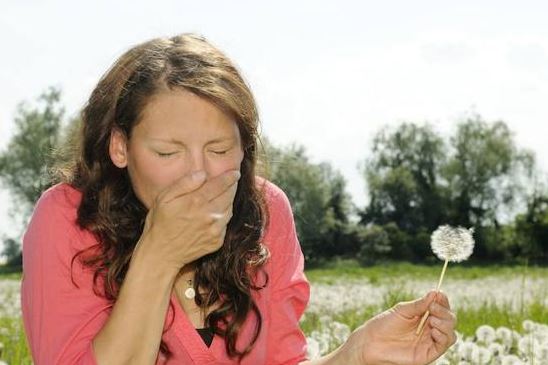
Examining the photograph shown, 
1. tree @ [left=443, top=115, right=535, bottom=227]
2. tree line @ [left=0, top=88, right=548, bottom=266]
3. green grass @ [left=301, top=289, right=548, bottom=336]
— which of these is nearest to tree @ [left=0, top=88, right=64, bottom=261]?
tree line @ [left=0, top=88, right=548, bottom=266]

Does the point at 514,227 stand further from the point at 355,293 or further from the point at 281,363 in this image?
the point at 281,363

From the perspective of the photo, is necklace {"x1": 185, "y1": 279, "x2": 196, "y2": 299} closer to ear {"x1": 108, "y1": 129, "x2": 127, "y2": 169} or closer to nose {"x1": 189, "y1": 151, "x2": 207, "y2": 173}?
ear {"x1": 108, "y1": 129, "x2": 127, "y2": 169}

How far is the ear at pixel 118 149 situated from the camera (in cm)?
293

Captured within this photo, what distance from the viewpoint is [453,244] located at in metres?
3.07

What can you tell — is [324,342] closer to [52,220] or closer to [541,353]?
[541,353]

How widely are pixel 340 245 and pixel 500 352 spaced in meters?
44.4

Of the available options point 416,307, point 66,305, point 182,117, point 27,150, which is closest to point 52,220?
point 66,305

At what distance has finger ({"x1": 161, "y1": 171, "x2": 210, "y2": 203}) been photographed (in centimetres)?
256

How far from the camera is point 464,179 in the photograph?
199ft

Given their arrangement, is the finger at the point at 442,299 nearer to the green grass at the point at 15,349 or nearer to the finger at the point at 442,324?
the finger at the point at 442,324

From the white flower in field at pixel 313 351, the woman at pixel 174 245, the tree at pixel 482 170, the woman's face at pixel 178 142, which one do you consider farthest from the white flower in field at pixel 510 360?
the tree at pixel 482 170

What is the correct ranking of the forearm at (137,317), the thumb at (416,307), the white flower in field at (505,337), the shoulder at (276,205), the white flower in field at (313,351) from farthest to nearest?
the white flower in field at (505,337), the white flower in field at (313,351), the shoulder at (276,205), the thumb at (416,307), the forearm at (137,317)

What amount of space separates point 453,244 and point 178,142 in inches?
32.6

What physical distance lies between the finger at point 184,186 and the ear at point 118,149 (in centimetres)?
38
